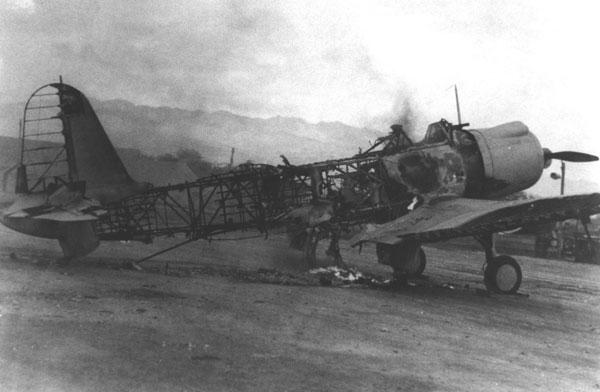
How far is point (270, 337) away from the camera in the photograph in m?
6.41

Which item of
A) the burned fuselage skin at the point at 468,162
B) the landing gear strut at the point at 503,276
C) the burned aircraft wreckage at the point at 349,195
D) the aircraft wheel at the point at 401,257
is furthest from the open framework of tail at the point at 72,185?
the landing gear strut at the point at 503,276

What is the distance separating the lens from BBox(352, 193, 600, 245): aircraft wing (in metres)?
10.6

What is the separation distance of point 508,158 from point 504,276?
3.26m

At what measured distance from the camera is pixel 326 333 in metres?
6.87

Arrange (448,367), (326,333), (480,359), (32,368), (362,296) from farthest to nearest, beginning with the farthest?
(362,296)
(326,333)
(480,359)
(448,367)
(32,368)

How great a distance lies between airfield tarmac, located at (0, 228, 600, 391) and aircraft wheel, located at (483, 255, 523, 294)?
0.64m

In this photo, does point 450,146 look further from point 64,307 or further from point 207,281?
point 64,307

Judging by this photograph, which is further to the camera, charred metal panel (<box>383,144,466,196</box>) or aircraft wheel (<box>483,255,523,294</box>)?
charred metal panel (<box>383,144,466,196</box>)

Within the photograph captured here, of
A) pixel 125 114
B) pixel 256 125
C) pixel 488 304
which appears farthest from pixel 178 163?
pixel 488 304

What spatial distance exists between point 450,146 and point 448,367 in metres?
8.32

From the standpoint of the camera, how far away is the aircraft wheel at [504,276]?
38.5ft

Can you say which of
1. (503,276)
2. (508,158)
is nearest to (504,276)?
(503,276)

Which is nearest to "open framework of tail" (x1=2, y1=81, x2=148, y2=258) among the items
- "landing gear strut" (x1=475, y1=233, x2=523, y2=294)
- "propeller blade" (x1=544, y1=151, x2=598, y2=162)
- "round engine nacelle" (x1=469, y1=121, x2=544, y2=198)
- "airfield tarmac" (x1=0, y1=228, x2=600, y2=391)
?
"airfield tarmac" (x1=0, y1=228, x2=600, y2=391)

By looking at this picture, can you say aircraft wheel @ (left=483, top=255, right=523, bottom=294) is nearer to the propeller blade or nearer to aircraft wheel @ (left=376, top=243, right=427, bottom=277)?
aircraft wheel @ (left=376, top=243, right=427, bottom=277)
